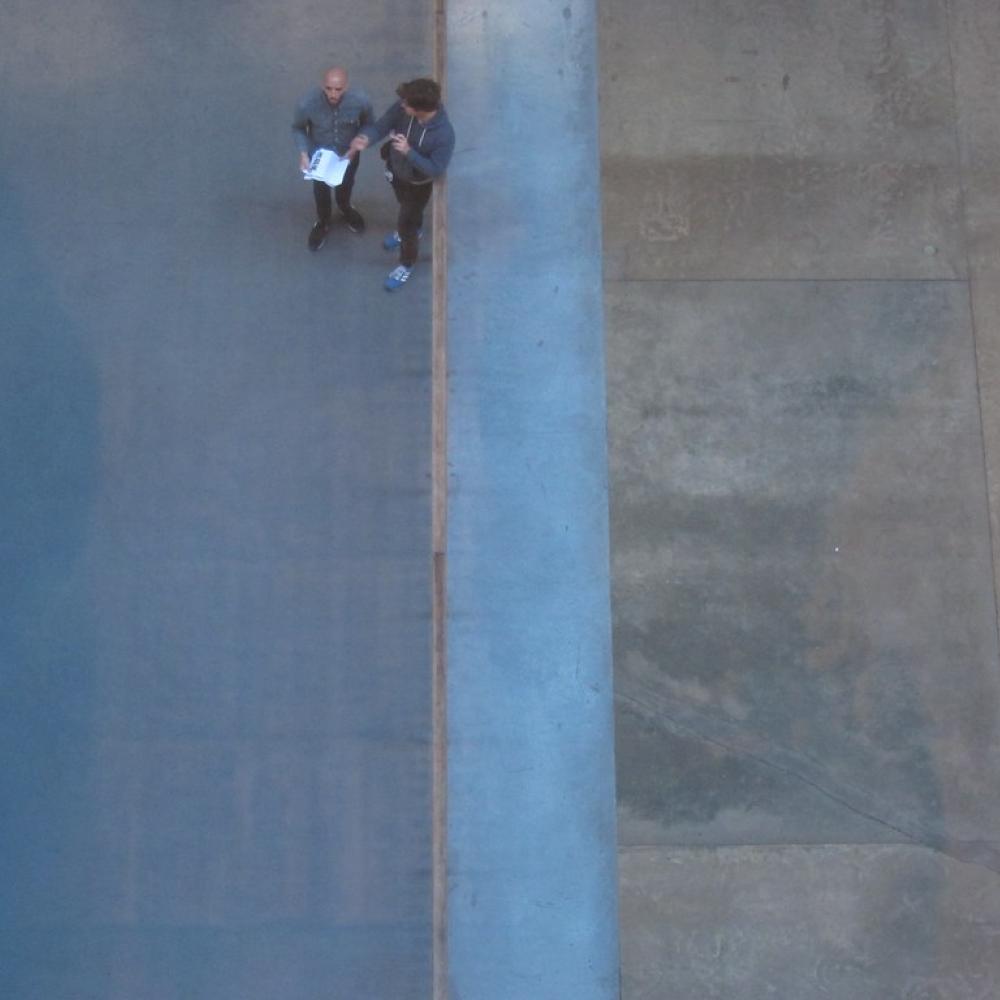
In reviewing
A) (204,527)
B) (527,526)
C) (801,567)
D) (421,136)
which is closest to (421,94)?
(421,136)

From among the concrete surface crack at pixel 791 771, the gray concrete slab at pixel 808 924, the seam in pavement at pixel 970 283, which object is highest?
the seam in pavement at pixel 970 283

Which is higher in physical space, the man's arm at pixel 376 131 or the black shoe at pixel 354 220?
the man's arm at pixel 376 131

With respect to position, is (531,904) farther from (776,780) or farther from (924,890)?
(924,890)

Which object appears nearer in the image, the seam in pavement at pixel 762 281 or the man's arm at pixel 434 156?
the man's arm at pixel 434 156

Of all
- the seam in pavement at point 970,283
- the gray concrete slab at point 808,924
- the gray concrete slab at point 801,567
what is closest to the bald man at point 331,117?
the gray concrete slab at point 801,567

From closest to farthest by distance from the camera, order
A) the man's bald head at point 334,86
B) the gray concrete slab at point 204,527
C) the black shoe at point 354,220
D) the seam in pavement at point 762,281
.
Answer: the man's bald head at point 334,86, the gray concrete slab at point 204,527, the black shoe at point 354,220, the seam in pavement at point 762,281

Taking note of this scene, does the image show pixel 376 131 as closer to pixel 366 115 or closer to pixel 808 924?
pixel 366 115

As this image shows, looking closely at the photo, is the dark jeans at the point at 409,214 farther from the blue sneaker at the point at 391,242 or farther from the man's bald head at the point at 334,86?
the man's bald head at the point at 334,86

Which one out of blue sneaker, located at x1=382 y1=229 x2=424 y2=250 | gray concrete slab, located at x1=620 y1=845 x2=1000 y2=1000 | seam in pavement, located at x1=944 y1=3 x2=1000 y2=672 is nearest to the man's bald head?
blue sneaker, located at x1=382 y1=229 x2=424 y2=250
